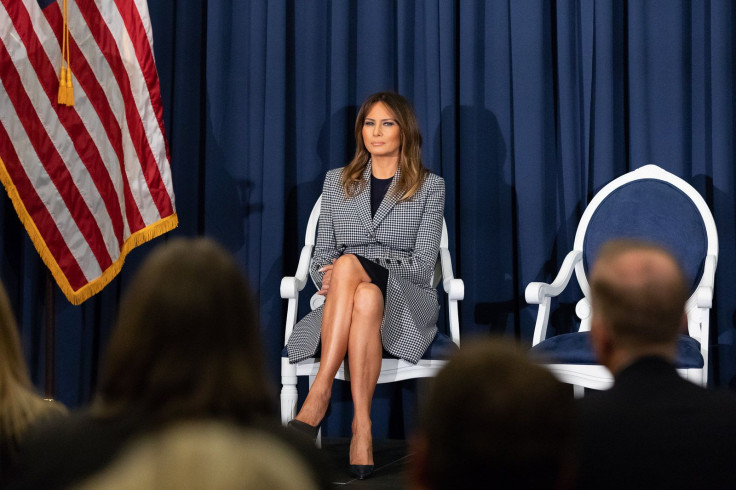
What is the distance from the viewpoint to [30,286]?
412 cm

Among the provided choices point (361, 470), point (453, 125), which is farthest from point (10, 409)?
point (453, 125)

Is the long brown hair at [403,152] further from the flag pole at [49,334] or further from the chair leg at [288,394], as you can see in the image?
the flag pole at [49,334]

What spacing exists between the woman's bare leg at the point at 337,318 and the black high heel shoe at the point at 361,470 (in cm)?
19

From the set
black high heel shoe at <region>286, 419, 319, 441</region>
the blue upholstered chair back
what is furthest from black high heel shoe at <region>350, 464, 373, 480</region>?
the blue upholstered chair back

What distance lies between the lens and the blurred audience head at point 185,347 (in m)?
0.88

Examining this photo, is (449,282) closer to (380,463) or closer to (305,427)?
(380,463)

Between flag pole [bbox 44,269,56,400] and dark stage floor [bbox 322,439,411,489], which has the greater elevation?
flag pole [bbox 44,269,56,400]

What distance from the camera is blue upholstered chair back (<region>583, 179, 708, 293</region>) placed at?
328cm

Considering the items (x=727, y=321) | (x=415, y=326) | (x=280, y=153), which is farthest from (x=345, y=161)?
(x=727, y=321)

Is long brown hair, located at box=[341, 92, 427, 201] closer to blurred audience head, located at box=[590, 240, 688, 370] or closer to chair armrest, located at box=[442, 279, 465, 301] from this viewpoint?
chair armrest, located at box=[442, 279, 465, 301]

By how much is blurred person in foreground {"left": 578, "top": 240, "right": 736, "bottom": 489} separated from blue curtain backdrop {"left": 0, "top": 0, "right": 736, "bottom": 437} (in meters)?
2.55

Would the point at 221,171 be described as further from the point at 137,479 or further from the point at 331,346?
the point at 137,479

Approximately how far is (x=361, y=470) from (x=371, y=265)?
0.67m

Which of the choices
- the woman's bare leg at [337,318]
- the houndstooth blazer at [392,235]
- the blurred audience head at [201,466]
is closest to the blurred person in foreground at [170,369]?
the blurred audience head at [201,466]
